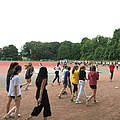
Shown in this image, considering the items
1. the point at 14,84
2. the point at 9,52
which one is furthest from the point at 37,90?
the point at 9,52

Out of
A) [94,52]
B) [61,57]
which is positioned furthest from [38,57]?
[94,52]

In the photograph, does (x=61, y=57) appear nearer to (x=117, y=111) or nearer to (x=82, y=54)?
(x=82, y=54)

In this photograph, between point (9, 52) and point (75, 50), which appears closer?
point (9, 52)

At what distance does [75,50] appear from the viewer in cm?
10306

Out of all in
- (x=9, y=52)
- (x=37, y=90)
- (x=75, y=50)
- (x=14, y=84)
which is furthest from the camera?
(x=75, y=50)

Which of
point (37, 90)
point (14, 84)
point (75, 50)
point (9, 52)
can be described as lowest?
point (37, 90)


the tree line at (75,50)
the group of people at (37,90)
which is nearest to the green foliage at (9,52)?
the tree line at (75,50)

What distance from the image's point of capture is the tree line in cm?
7581

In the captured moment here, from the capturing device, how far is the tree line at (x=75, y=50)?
75.8 m

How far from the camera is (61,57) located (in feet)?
343

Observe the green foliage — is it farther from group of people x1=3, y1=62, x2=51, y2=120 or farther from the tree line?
group of people x1=3, y1=62, x2=51, y2=120

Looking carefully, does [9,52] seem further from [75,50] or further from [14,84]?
[14,84]

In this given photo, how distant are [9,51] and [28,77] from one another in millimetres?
93707

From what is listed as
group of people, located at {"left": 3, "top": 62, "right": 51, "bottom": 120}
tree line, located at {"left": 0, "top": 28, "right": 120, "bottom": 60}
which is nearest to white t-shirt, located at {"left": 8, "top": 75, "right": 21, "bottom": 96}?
group of people, located at {"left": 3, "top": 62, "right": 51, "bottom": 120}
